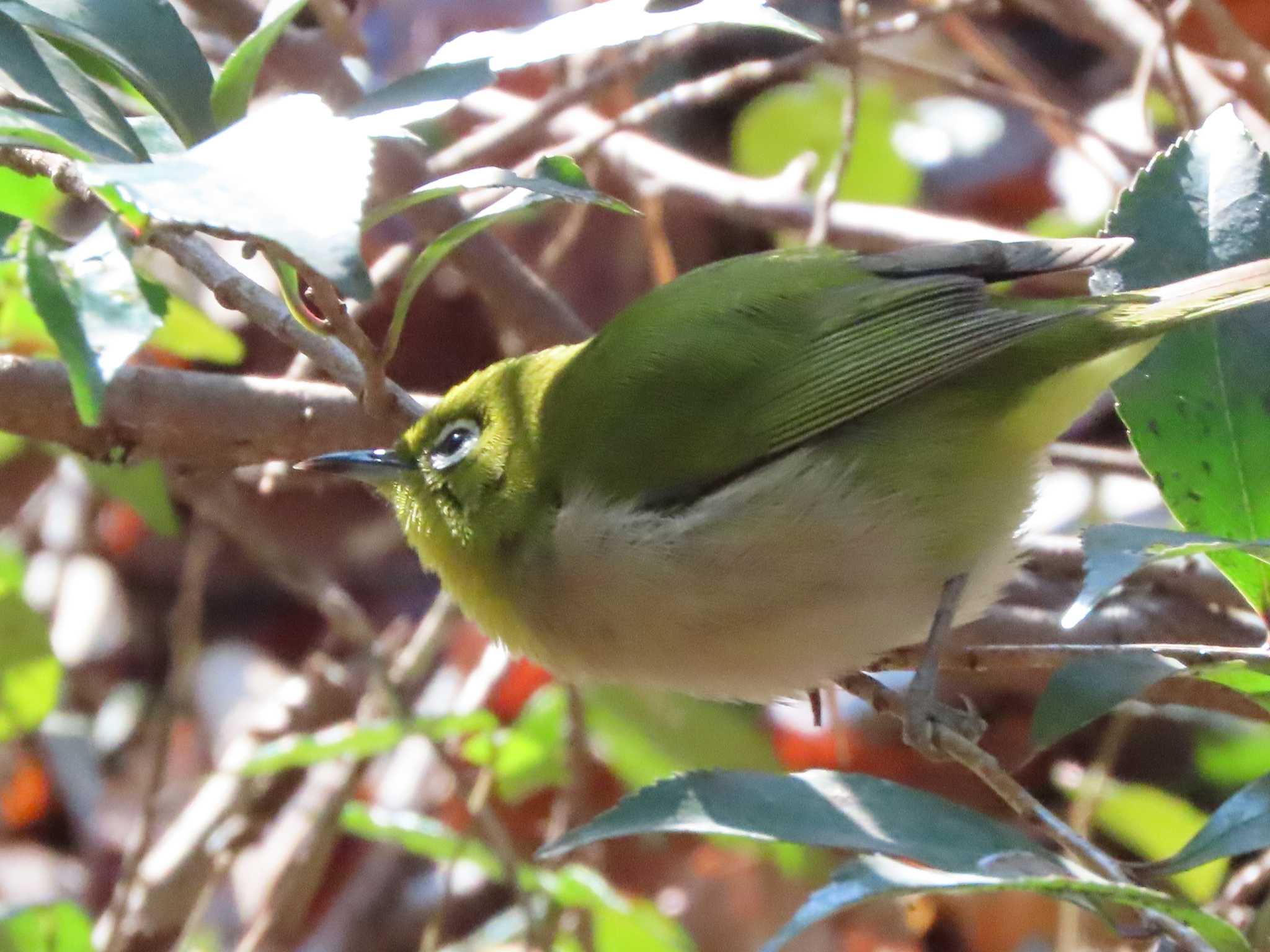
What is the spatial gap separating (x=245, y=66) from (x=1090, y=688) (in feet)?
3.80

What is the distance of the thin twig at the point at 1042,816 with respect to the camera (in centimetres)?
136

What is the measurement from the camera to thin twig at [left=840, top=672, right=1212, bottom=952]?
136 cm

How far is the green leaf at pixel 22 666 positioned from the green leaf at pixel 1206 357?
200 cm


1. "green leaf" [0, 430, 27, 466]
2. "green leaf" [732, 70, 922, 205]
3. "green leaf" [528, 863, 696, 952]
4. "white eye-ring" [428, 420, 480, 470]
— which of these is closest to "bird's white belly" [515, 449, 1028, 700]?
"white eye-ring" [428, 420, 480, 470]

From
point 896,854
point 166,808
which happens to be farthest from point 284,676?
point 896,854

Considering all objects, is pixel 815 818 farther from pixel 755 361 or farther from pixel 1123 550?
pixel 755 361

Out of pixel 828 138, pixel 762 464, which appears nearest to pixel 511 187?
pixel 762 464

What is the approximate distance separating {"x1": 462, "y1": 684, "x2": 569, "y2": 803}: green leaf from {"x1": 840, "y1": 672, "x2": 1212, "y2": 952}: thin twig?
1027 millimetres

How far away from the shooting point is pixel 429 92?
156cm

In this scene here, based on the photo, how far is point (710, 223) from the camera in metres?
4.95

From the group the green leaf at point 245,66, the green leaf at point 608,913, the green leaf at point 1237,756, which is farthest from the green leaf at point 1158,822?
the green leaf at point 245,66

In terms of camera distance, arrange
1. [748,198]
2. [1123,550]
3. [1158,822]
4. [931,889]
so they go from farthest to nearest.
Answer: [748,198] → [1158,822] → [1123,550] → [931,889]

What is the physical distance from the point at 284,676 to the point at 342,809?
1849 mm

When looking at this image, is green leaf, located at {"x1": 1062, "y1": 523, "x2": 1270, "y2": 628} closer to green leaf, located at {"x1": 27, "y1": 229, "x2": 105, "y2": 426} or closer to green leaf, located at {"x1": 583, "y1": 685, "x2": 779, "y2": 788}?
green leaf, located at {"x1": 27, "y1": 229, "x2": 105, "y2": 426}
